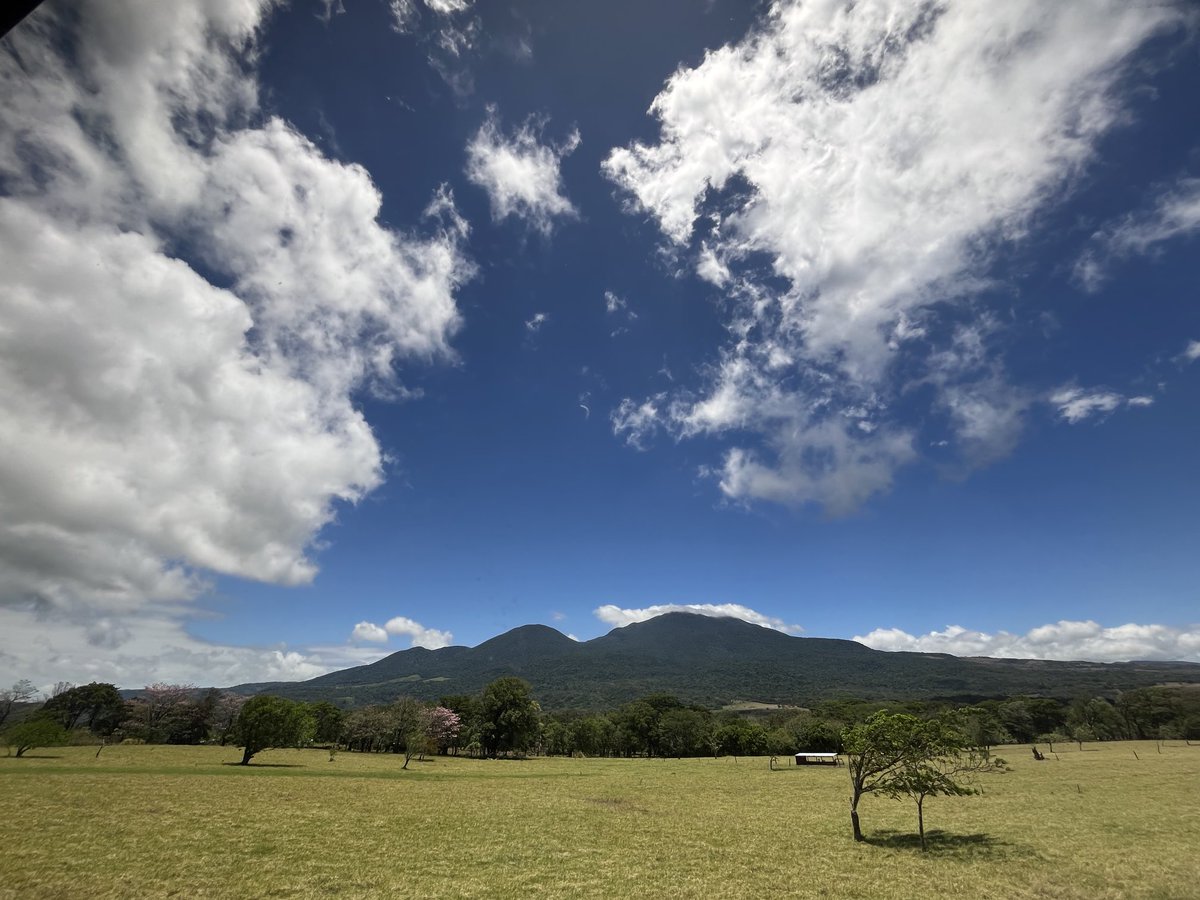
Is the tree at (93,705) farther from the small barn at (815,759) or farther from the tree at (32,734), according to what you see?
the small barn at (815,759)

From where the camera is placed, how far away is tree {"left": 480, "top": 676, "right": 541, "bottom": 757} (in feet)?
308

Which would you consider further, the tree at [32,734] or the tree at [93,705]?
the tree at [93,705]

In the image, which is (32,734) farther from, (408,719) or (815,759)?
(815,759)

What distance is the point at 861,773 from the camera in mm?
24500

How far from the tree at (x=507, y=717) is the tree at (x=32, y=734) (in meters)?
58.1

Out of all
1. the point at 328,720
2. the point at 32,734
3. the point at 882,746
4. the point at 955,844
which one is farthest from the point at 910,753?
the point at 328,720

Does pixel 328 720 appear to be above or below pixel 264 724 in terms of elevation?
below

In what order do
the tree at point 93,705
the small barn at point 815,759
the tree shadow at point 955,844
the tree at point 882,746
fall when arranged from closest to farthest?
1. the tree shadow at point 955,844
2. the tree at point 882,746
3. the small barn at point 815,759
4. the tree at point 93,705

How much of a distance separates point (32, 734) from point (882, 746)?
7315 centimetres

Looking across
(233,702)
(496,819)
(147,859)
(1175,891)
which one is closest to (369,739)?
(233,702)

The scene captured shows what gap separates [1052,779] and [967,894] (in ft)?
140

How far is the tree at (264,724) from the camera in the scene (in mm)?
Answer: 56156

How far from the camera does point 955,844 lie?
Answer: 75.0ft

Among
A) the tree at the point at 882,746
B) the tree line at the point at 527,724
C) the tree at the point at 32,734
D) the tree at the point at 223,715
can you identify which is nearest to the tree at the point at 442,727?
the tree line at the point at 527,724
